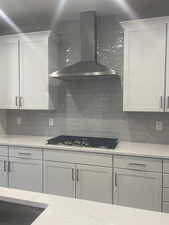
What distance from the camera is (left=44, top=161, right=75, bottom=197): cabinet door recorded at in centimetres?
252

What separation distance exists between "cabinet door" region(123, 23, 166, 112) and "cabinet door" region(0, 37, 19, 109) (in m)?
1.63

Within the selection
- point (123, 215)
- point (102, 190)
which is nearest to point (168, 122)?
point (102, 190)

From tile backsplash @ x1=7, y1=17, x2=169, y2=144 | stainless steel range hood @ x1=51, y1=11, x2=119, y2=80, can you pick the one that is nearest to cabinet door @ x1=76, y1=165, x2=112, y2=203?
tile backsplash @ x1=7, y1=17, x2=169, y2=144

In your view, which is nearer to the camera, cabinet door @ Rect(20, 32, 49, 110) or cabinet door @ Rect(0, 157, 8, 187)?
cabinet door @ Rect(0, 157, 8, 187)

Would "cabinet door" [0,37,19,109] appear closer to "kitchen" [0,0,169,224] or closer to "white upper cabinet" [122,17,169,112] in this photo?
"kitchen" [0,0,169,224]

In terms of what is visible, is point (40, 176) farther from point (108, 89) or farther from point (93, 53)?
point (93, 53)

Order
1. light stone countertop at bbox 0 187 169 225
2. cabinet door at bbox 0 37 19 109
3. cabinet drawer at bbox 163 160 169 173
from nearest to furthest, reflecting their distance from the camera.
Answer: light stone countertop at bbox 0 187 169 225 → cabinet drawer at bbox 163 160 169 173 → cabinet door at bbox 0 37 19 109

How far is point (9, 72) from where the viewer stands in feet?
10.2

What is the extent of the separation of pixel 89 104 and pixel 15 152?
4.07 ft

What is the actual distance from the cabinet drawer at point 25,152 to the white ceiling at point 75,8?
1849mm

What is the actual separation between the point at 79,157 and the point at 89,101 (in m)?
0.94

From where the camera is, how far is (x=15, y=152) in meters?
2.75

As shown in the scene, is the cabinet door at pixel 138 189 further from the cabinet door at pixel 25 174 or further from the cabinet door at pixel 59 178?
the cabinet door at pixel 25 174

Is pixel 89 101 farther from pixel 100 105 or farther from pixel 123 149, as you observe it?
pixel 123 149
